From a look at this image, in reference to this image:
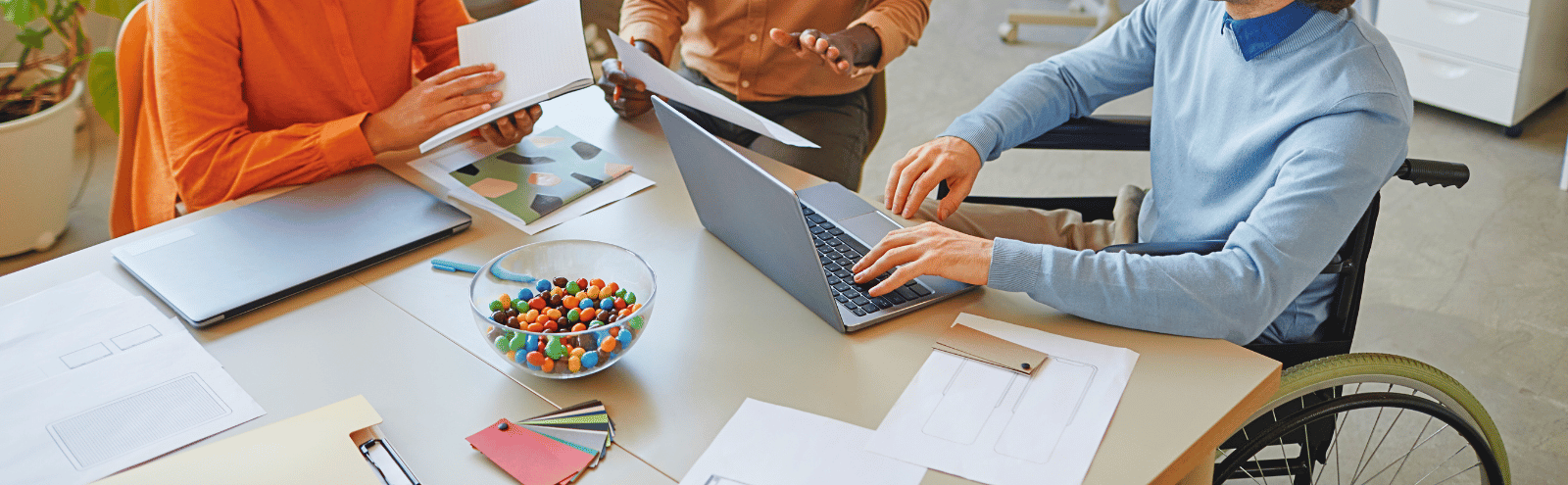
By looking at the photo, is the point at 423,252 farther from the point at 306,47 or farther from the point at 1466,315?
the point at 1466,315

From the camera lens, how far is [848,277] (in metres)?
1.25

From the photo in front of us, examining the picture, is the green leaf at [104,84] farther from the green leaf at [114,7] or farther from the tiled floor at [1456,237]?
the tiled floor at [1456,237]

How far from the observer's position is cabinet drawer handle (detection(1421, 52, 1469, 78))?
10.3 feet

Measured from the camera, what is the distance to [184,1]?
1.42 metres

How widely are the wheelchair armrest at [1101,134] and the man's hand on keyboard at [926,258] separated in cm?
46

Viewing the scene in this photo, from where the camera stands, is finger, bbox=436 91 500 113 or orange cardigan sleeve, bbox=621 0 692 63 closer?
finger, bbox=436 91 500 113

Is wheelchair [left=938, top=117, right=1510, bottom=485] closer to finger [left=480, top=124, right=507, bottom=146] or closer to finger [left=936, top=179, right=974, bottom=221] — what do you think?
finger [left=936, top=179, right=974, bottom=221]

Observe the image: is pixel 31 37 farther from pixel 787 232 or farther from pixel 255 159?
pixel 787 232

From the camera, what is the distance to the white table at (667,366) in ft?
3.24

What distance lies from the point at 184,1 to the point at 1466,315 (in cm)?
251

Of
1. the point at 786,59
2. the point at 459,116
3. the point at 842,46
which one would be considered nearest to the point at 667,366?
the point at 459,116

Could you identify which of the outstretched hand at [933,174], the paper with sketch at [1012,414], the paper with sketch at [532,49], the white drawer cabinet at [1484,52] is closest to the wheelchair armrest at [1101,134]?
the outstretched hand at [933,174]

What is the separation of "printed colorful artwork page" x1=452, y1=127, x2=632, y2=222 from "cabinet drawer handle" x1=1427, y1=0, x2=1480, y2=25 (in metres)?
Answer: 2.68

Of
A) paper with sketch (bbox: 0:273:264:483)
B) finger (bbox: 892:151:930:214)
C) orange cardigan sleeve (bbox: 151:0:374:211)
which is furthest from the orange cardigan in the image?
finger (bbox: 892:151:930:214)
